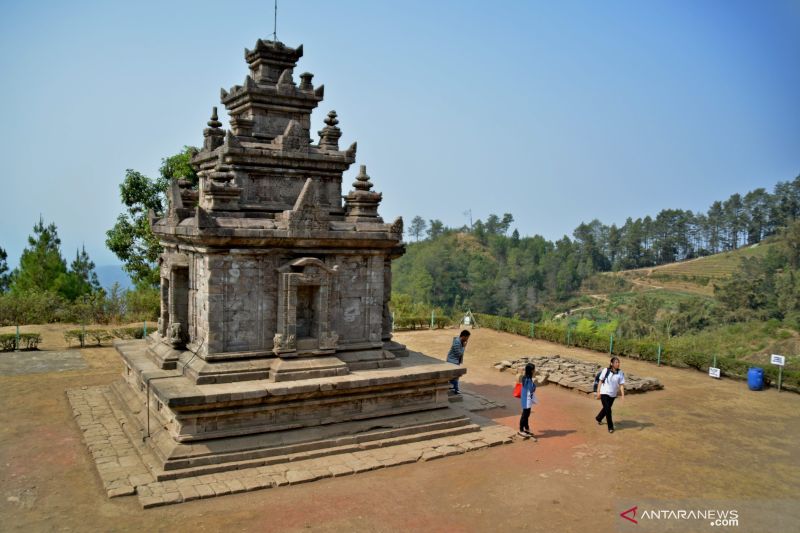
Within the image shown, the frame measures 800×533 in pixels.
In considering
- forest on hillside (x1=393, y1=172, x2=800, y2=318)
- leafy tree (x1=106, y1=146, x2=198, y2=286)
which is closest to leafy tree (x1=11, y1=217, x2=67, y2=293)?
leafy tree (x1=106, y1=146, x2=198, y2=286)

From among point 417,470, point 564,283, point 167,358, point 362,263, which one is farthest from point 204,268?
point 564,283

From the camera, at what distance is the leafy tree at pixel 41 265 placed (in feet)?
104

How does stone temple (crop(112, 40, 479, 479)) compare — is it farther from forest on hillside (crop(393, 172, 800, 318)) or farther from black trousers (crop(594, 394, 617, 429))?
forest on hillside (crop(393, 172, 800, 318))

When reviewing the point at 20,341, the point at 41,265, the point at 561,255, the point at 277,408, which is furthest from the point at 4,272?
the point at 561,255

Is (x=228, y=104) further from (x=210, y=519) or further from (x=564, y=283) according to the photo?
(x=564, y=283)

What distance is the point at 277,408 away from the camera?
11289mm

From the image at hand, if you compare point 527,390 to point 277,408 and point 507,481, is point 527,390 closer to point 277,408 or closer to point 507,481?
point 507,481

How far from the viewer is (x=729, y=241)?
3511 inches

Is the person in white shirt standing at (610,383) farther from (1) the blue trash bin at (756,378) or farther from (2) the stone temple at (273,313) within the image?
(1) the blue trash bin at (756,378)

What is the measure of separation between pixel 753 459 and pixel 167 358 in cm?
1184

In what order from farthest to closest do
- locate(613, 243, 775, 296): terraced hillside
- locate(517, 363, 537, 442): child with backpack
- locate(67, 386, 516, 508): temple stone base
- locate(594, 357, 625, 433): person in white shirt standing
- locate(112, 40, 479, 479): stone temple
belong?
locate(613, 243, 775, 296): terraced hillside < locate(594, 357, 625, 433): person in white shirt standing < locate(517, 363, 537, 442): child with backpack < locate(112, 40, 479, 479): stone temple < locate(67, 386, 516, 508): temple stone base

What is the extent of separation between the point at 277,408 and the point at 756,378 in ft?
46.4

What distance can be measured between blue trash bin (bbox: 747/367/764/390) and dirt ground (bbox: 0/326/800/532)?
1763mm

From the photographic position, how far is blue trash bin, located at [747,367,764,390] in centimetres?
1792
